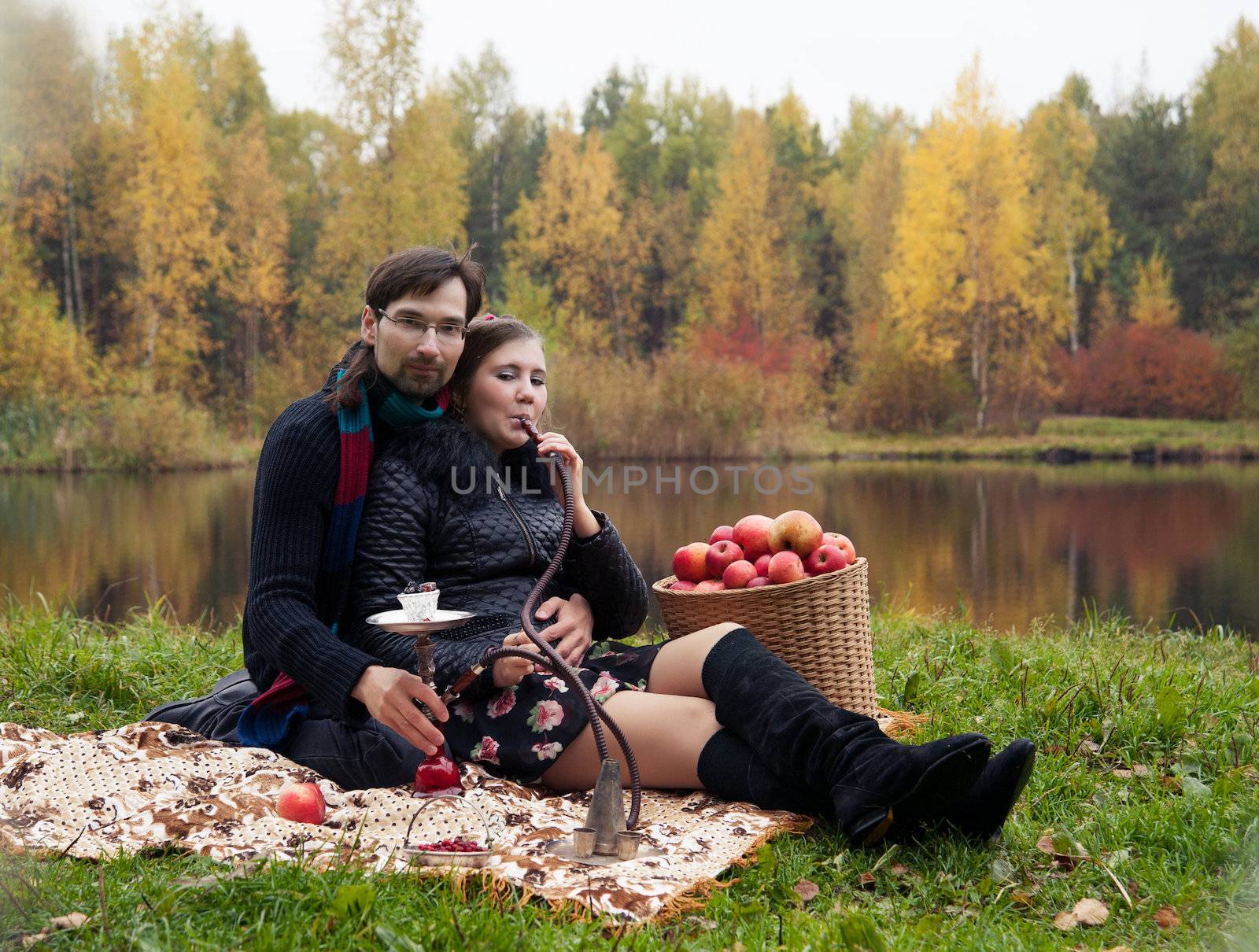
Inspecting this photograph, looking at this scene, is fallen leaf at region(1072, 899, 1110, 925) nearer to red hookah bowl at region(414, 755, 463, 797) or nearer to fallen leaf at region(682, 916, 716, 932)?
fallen leaf at region(682, 916, 716, 932)

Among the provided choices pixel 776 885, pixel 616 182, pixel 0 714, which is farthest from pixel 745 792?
pixel 616 182

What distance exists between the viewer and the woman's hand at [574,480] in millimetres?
2707

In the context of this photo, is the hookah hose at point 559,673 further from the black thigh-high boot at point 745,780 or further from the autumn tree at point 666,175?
the autumn tree at point 666,175

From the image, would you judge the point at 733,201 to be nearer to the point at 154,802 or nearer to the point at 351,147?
the point at 351,147

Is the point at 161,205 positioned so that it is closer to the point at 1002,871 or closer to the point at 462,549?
the point at 462,549

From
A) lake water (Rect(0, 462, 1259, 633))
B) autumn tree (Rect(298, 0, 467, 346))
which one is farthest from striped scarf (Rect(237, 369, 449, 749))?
autumn tree (Rect(298, 0, 467, 346))

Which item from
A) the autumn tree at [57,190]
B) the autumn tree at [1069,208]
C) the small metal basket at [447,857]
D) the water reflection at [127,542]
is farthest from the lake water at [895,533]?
the autumn tree at [1069,208]

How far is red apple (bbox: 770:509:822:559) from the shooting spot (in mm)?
3176

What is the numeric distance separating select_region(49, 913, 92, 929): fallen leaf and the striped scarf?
882 mm

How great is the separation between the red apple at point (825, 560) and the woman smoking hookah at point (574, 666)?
498 millimetres

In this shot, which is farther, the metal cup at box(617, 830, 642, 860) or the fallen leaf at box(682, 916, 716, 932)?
the metal cup at box(617, 830, 642, 860)

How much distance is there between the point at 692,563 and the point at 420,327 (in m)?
1.06

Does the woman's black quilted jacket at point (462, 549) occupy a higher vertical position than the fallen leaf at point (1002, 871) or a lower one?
higher

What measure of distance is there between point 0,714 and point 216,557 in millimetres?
5930
